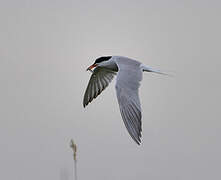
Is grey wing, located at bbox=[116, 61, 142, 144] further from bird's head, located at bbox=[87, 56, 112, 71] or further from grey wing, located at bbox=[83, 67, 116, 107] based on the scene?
grey wing, located at bbox=[83, 67, 116, 107]

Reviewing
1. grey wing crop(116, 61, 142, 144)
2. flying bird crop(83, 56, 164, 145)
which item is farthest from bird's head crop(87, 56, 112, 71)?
grey wing crop(116, 61, 142, 144)

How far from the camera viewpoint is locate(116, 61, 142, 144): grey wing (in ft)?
12.9

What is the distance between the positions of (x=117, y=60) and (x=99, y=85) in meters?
1.29

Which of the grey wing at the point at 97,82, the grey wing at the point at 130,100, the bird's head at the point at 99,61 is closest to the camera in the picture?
the grey wing at the point at 130,100

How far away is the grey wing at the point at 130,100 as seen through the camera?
12.9ft

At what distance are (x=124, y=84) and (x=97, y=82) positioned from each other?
8.09 ft

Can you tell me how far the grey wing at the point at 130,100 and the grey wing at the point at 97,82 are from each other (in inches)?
75.0

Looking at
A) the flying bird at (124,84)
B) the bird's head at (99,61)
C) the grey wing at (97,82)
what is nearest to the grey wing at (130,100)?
the flying bird at (124,84)

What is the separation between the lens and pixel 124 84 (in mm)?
4543

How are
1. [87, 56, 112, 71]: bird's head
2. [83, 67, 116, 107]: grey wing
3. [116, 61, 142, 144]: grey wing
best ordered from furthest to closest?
1. [83, 67, 116, 107]: grey wing
2. [87, 56, 112, 71]: bird's head
3. [116, 61, 142, 144]: grey wing

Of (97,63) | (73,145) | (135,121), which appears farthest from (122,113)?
(97,63)

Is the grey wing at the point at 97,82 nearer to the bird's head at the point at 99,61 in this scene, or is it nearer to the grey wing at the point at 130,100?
the bird's head at the point at 99,61

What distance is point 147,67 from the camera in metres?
A: 5.55

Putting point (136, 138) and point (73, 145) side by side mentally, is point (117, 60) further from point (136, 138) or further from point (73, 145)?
point (73, 145)
